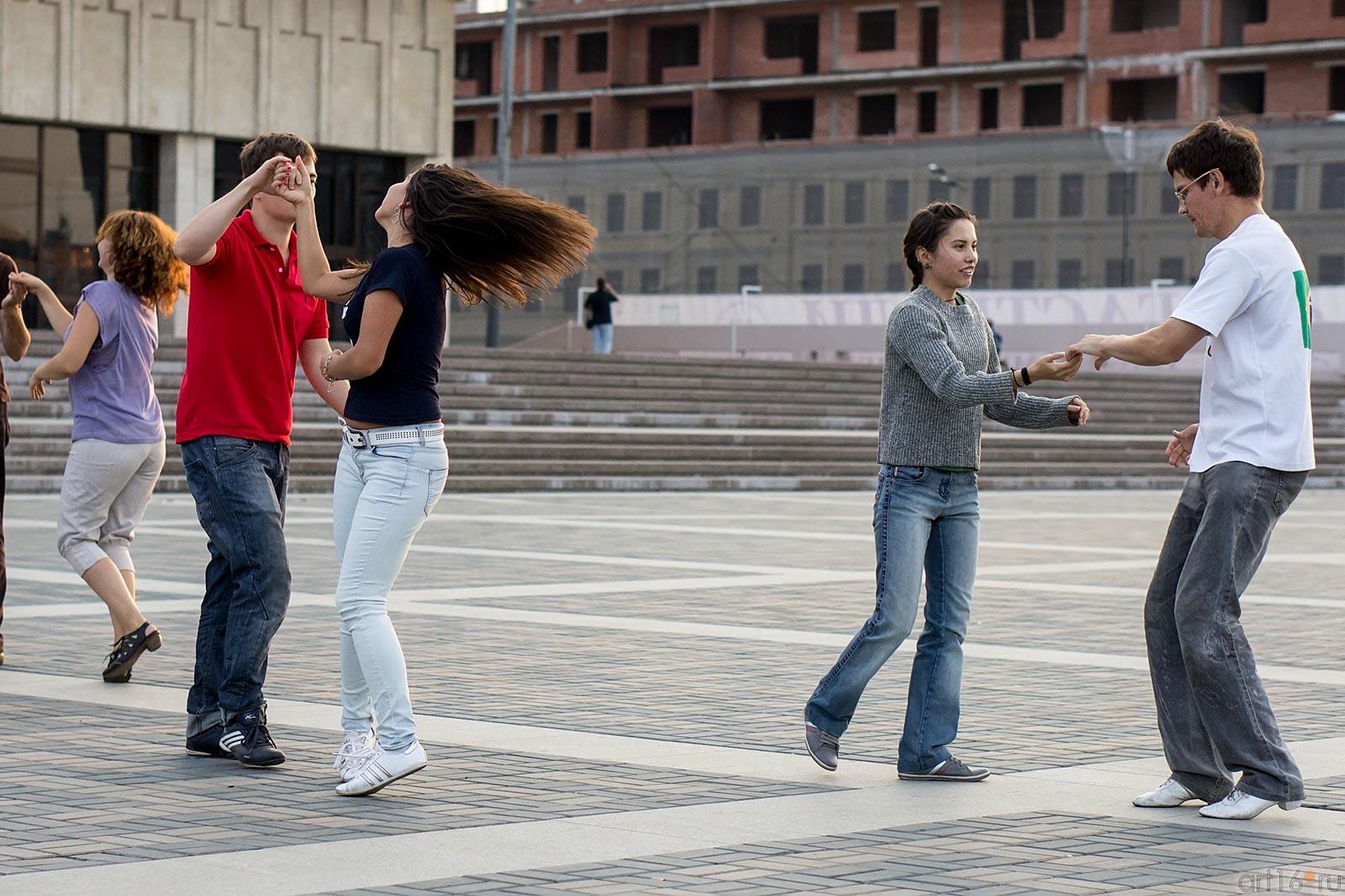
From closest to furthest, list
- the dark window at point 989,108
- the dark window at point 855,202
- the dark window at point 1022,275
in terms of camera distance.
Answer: the dark window at point 1022,275
the dark window at point 855,202
the dark window at point 989,108

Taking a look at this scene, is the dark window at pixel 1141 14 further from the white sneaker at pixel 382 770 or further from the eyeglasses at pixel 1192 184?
the white sneaker at pixel 382 770

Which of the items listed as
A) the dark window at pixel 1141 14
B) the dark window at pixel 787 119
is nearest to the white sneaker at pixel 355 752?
the dark window at pixel 1141 14

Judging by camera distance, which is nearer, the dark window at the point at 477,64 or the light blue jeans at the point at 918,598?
the light blue jeans at the point at 918,598

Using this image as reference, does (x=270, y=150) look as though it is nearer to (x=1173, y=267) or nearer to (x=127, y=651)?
(x=127, y=651)

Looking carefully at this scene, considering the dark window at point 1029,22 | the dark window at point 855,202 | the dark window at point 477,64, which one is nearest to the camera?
the dark window at point 855,202

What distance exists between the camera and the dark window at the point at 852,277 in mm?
57188

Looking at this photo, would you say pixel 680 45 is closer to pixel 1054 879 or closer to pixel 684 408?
pixel 684 408

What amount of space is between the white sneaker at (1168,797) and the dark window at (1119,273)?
4811 cm

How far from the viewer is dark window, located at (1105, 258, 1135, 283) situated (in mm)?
53062

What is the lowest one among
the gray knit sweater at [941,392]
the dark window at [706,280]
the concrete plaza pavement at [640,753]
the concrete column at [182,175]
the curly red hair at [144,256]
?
the concrete plaza pavement at [640,753]

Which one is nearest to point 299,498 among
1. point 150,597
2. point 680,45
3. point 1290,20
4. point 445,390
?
point 445,390

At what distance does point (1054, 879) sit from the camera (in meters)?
5.00

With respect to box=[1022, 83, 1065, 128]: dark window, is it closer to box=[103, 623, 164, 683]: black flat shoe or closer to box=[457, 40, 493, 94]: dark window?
box=[457, 40, 493, 94]: dark window

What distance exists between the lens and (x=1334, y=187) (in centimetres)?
4962
